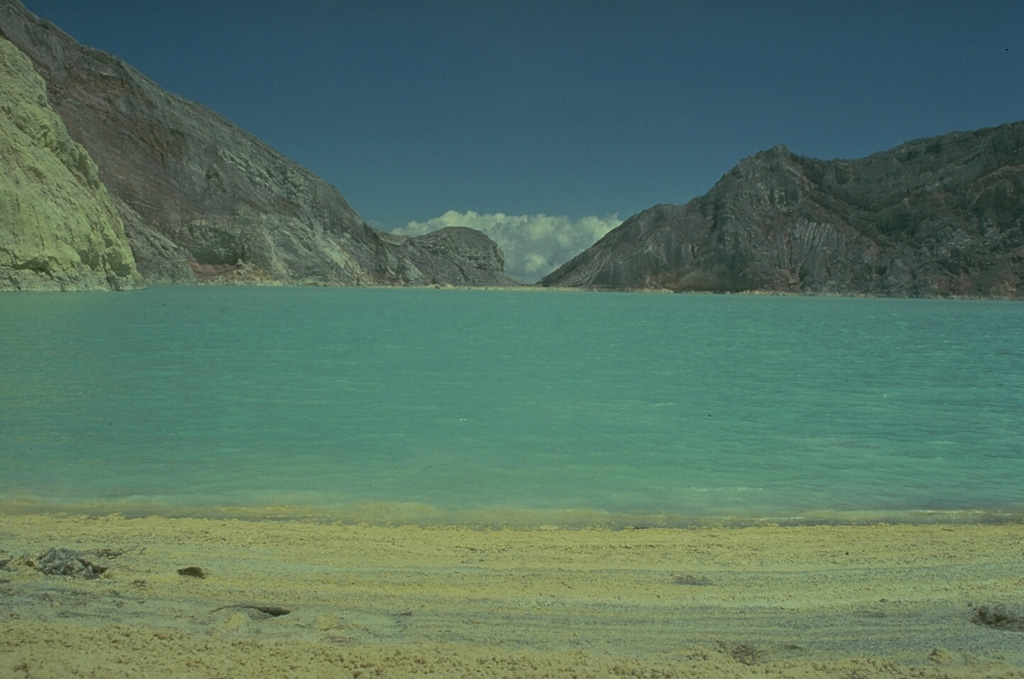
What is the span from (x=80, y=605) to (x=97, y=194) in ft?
175

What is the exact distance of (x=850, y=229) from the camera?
129 m

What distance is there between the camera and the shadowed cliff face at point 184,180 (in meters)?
73.3

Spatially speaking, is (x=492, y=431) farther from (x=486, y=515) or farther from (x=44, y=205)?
(x=44, y=205)

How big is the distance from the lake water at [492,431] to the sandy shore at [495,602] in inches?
43.5

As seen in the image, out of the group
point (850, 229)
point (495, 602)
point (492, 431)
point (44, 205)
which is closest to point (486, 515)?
point (495, 602)

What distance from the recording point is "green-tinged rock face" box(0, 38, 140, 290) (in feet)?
123

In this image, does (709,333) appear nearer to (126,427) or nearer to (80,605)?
(126,427)

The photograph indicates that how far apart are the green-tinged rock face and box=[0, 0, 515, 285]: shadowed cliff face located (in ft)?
71.2

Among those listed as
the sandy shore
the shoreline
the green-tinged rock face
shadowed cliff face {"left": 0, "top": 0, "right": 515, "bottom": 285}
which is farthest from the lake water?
shadowed cliff face {"left": 0, "top": 0, "right": 515, "bottom": 285}

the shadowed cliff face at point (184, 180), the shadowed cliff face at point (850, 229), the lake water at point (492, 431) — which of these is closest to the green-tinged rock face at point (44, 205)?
the lake water at point (492, 431)

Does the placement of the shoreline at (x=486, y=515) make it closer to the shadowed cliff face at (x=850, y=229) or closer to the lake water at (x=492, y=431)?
the lake water at (x=492, y=431)

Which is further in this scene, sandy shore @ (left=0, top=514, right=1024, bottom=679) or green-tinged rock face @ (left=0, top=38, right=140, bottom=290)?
green-tinged rock face @ (left=0, top=38, right=140, bottom=290)

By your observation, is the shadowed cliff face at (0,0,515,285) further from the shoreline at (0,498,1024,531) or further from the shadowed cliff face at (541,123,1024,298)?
the shoreline at (0,498,1024,531)

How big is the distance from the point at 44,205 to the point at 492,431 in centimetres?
3897
